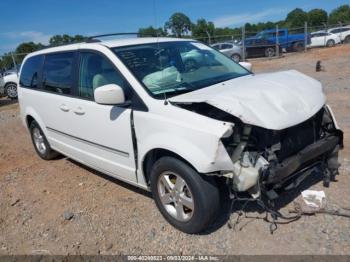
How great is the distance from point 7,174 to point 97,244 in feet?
10.1

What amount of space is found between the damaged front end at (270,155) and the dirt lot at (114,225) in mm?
455

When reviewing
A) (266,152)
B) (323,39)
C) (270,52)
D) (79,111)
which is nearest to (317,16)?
(323,39)

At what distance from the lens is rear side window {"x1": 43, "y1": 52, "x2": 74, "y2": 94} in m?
4.58

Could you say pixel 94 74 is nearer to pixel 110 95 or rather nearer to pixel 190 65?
pixel 110 95

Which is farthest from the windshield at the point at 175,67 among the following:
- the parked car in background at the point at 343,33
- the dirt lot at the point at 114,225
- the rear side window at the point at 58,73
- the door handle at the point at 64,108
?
the parked car in background at the point at 343,33

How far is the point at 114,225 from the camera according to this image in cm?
382

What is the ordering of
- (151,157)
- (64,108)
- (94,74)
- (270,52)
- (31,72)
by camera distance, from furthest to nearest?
(270,52)
(31,72)
(64,108)
(94,74)
(151,157)

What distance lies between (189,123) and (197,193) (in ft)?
2.04

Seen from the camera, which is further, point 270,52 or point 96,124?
point 270,52

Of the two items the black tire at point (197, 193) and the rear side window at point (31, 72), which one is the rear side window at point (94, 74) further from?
the rear side window at point (31, 72)

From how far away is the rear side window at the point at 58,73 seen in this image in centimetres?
458

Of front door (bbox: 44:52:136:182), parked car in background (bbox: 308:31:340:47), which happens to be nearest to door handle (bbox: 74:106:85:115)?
front door (bbox: 44:52:136:182)

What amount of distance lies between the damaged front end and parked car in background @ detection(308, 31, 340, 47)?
28.1m

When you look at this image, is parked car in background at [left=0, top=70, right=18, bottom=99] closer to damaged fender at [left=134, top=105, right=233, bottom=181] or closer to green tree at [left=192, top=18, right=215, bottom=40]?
green tree at [left=192, top=18, right=215, bottom=40]
